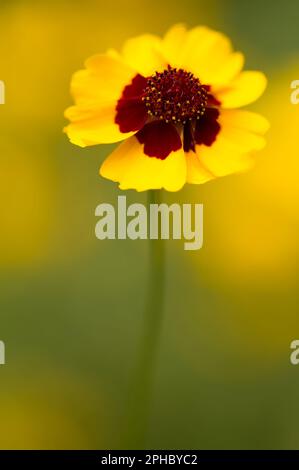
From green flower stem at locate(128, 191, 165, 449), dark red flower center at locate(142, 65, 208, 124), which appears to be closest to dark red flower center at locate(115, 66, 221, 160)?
dark red flower center at locate(142, 65, 208, 124)

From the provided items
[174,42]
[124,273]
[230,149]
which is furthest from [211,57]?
[124,273]

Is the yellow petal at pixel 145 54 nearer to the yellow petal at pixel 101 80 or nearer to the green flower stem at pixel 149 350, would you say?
the yellow petal at pixel 101 80

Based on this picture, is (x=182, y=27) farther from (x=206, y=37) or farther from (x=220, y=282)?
(x=220, y=282)

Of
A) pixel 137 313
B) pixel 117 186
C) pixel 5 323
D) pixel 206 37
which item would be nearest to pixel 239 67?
pixel 206 37

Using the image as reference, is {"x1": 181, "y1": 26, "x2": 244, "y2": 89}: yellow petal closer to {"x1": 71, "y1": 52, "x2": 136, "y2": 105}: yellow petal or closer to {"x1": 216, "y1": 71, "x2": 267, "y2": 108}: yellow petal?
{"x1": 216, "y1": 71, "x2": 267, "y2": 108}: yellow petal

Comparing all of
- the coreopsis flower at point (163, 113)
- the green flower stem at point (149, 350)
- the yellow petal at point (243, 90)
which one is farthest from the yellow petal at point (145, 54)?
the green flower stem at point (149, 350)

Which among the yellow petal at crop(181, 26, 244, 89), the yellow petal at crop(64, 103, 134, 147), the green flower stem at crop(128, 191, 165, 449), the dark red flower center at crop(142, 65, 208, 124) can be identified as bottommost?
the green flower stem at crop(128, 191, 165, 449)

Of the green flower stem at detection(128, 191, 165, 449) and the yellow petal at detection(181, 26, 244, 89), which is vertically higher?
the yellow petal at detection(181, 26, 244, 89)
